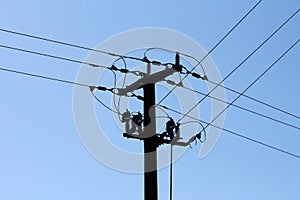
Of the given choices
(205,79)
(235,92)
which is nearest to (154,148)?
(205,79)

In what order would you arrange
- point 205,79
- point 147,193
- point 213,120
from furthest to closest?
point 213,120 < point 205,79 < point 147,193

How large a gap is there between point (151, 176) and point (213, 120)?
11.7 feet

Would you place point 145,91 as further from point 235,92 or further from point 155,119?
point 235,92

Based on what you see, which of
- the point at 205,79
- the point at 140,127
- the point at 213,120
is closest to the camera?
the point at 140,127

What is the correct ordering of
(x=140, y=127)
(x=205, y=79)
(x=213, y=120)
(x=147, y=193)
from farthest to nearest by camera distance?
(x=213, y=120), (x=205, y=79), (x=140, y=127), (x=147, y=193)

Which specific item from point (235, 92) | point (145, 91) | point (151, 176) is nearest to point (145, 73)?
point (145, 91)

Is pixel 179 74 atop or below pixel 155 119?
atop

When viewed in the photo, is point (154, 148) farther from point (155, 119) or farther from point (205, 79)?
point (205, 79)

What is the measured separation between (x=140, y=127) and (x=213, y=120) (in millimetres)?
2997

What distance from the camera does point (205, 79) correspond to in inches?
525

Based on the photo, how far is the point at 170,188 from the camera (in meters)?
12.7

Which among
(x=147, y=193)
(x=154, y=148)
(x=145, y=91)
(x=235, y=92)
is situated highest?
(x=235, y=92)

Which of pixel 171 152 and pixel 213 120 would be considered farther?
pixel 213 120

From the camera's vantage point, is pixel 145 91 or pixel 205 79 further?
pixel 205 79
